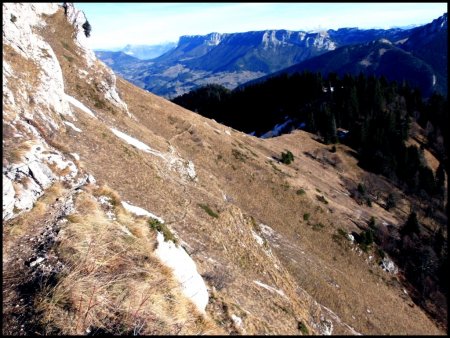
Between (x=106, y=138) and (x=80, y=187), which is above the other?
(x=80, y=187)

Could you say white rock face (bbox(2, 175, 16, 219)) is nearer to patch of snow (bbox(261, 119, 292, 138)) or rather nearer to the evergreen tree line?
the evergreen tree line

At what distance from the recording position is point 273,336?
2003 cm

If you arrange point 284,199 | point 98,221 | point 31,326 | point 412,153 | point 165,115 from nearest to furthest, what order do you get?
1. point 31,326
2. point 98,221
3. point 284,199
4. point 165,115
5. point 412,153

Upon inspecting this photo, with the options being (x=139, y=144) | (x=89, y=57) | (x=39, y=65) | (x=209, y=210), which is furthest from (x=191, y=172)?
(x=89, y=57)

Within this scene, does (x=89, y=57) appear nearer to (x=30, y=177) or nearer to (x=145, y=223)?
(x=30, y=177)

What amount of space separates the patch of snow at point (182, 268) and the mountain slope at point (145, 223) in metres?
0.26

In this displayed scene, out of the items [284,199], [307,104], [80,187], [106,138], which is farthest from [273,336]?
[307,104]

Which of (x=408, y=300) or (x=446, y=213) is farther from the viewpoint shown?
(x=446, y=213)

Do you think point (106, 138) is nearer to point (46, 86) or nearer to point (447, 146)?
point (46, 86)

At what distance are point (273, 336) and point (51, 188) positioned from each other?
14904 mm

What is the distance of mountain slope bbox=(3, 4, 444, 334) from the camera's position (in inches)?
435

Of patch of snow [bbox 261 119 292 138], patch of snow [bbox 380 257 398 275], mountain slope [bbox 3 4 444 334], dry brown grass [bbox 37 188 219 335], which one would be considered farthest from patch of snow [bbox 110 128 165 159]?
patch of snow [bbox 261 119 292 138]

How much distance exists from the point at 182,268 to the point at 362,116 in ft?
417

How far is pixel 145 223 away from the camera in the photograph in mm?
18594
